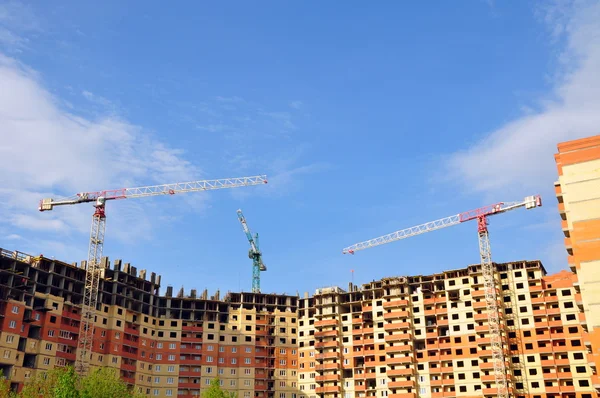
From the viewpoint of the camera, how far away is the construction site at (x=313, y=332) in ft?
472

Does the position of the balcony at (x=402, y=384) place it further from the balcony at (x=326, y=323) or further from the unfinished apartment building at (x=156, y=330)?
the unfinished apartment building at (x=156, y=330)

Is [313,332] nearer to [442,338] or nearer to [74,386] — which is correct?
[442,338]

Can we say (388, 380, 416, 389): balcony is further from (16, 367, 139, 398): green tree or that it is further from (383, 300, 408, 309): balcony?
(16, 367, 139, 398): green tree

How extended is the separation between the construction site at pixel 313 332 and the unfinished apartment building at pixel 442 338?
0.89ft

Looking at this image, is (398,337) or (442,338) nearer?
(442,338)

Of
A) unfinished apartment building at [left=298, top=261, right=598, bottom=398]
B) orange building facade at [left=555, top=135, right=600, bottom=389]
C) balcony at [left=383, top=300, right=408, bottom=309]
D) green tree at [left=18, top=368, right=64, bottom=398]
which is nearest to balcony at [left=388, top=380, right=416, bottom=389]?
unfinished apartment building at [left=298, top=261, right=598, bottom=398]

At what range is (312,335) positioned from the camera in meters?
177

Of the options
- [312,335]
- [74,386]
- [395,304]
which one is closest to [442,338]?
[395,304]

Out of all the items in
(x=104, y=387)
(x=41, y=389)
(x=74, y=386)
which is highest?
(x=104, y=387)

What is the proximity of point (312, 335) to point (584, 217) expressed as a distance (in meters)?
90.2

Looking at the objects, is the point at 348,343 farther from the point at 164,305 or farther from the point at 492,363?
the point at 164,305

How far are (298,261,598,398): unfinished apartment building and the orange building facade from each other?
35270 millimetres

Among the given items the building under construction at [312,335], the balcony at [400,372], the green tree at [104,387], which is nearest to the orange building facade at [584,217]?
the building under construction at [312,335]

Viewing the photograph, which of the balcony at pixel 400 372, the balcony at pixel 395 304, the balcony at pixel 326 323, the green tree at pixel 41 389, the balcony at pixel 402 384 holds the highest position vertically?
the balcony at pixel 395 304
